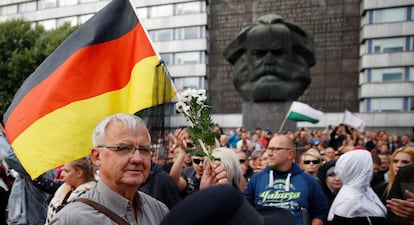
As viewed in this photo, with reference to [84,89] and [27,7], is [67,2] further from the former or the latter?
[84,89]

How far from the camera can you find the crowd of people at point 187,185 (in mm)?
1988

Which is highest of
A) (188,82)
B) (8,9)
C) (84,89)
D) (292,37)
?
(8,9)

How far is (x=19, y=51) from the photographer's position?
2661cm

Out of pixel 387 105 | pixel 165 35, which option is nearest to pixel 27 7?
pixel 165 35

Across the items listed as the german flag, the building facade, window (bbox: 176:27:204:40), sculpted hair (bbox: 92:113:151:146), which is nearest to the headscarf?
the german flag

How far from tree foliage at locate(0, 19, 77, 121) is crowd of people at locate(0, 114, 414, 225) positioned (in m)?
22.5

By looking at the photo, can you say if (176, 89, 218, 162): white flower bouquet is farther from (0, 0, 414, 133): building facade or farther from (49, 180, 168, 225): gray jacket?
(0, 0, 414, 133): building facade

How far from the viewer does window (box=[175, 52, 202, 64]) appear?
117 feet

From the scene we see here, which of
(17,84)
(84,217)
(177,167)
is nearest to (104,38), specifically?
(177,167)

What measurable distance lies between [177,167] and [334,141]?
9344mm

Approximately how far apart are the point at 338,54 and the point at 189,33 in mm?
12802

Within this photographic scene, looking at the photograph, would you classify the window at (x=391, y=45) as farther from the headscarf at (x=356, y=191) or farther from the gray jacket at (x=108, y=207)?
the gray jacket at (x=108, y=207)

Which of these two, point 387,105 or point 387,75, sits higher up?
point 387,75

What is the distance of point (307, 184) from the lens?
13.1 ft
